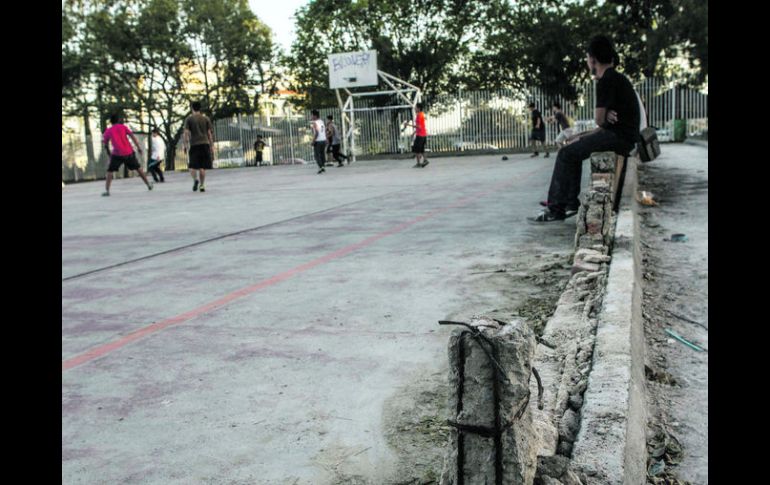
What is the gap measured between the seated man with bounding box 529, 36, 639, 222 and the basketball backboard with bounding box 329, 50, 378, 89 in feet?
63.6

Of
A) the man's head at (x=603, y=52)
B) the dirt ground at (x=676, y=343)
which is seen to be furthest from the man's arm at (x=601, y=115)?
the dirt ground at (x=676, y=343)

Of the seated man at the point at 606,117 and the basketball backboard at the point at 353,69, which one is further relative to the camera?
the basketball backboard at the point at 353,69

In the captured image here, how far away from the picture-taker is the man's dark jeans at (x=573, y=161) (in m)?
6.38

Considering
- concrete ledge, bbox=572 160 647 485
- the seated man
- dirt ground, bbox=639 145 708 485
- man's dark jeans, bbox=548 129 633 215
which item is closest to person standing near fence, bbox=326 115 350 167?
dirt ground, bbox=639 145 708 485

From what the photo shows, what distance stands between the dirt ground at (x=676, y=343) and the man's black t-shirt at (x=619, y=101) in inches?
44.0

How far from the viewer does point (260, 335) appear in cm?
347

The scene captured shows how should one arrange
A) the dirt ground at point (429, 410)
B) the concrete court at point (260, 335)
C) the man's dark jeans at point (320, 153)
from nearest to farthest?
the dirt ground at point (429, 410) → the concrete court at point (260, 335) → the man's dark jeans at point (320, 153)

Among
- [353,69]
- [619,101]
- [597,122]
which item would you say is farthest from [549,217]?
[353,69]

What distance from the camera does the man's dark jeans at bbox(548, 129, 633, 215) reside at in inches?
251

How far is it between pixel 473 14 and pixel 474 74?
120 inches

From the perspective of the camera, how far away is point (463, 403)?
5.10 feet

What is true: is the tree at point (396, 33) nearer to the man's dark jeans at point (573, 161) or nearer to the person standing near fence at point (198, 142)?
the person standing near fence at point (198, 142)

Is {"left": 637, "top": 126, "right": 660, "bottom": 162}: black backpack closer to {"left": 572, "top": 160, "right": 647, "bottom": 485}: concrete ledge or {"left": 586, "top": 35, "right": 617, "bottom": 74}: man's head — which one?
{"left": 586, "top": 35, "right": 617, "bottom": 74}: man's head
